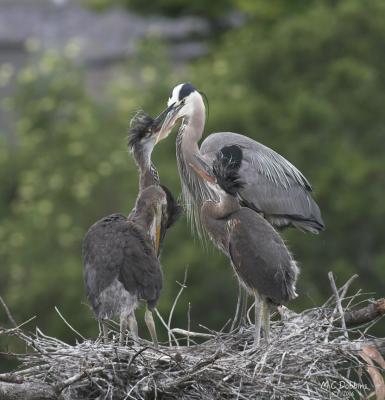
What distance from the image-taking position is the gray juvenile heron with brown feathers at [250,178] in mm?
11570

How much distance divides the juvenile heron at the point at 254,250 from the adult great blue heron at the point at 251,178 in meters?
1.48

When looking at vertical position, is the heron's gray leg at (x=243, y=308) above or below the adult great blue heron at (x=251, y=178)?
below

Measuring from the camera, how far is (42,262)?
72.9ft

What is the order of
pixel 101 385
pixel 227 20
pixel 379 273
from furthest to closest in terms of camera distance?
pixel 227 20 → pixel 379 273 → pixel 101 385

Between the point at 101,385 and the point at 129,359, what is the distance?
0.23 meters

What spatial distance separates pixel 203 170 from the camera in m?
11.0

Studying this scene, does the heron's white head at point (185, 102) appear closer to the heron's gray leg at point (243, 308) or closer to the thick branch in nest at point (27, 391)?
the heron's gray leg at point (243, 308)

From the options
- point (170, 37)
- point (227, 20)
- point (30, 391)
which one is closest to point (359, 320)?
point (30, 391)

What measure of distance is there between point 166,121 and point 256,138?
9.66 metres

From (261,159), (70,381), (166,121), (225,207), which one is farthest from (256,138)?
(70,381)

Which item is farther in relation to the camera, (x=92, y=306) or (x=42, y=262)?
(x=42, y=262)

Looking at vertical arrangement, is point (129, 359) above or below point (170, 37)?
above

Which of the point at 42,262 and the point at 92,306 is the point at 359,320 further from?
the point at 42,262

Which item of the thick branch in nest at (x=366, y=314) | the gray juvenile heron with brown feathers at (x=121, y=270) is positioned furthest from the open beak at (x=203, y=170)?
the thick branch in nest at (x=366, y=314)
